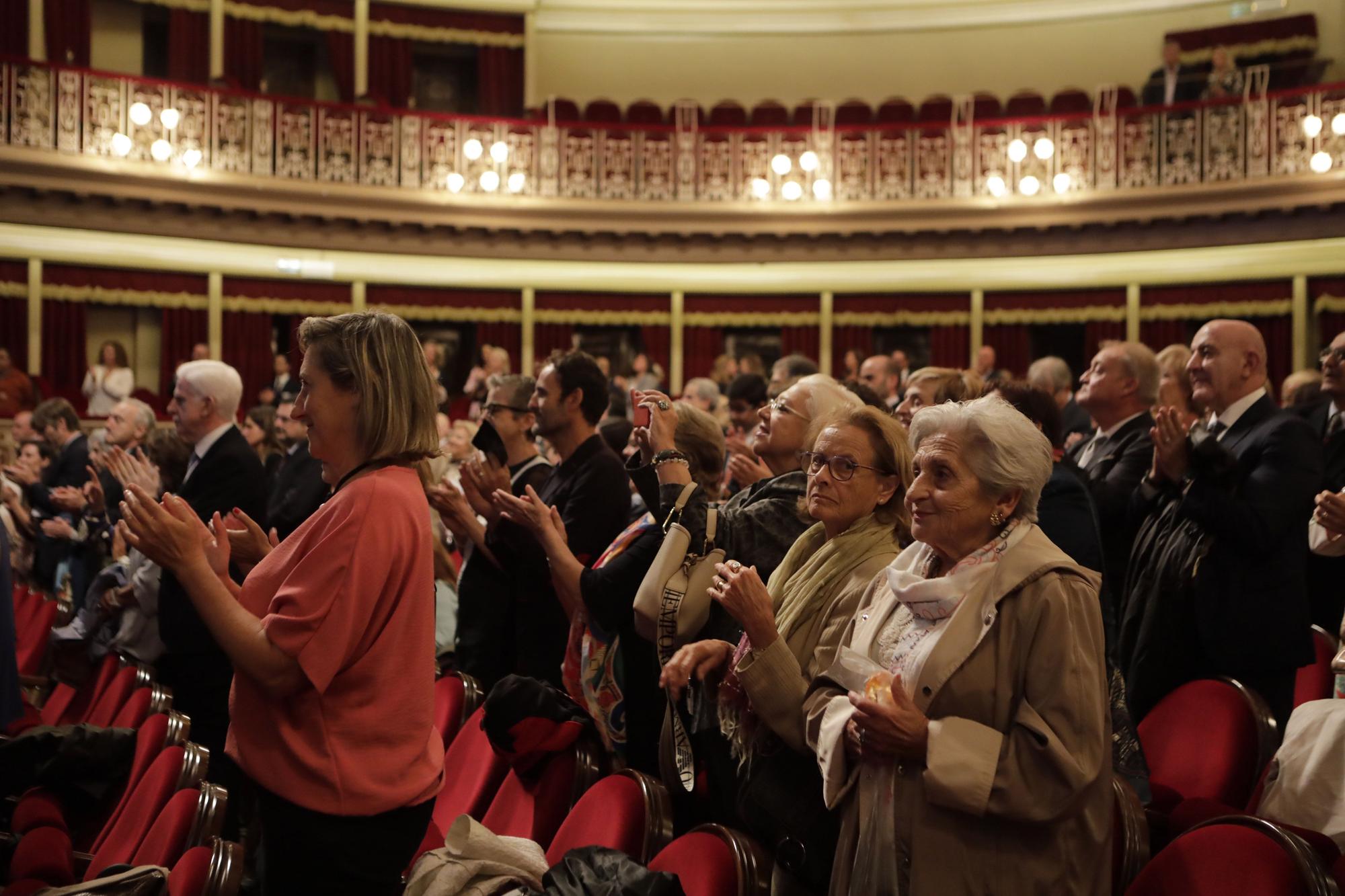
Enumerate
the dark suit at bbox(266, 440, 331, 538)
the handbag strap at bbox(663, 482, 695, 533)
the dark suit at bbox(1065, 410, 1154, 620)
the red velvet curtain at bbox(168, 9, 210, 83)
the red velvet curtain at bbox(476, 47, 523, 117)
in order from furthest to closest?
the red velvet curtain at bbox(476, 47, 523, 117) → the red velvet curtain at bbox(168, 9, 210, 83) → the dark suit at bbox(266, 440, 331, 538) → the dark suit at bbox(1065, 410, 1154, 620) → the handbag strap at bbox(663, 482, 695, 533)

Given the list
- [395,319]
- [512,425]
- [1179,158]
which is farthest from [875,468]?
[1179,158]

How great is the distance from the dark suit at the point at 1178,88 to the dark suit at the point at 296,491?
976cm

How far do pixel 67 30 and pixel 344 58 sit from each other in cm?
269

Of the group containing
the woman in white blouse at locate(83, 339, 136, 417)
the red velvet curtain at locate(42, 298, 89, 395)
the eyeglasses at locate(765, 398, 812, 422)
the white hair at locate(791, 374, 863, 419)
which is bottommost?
the eyeglasses at locate(765, 398, 812, 422)

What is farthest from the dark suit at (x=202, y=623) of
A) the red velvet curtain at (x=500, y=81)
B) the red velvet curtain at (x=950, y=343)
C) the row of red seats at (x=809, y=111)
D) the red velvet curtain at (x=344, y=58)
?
the red velvet curtain at (x=500, y=81)

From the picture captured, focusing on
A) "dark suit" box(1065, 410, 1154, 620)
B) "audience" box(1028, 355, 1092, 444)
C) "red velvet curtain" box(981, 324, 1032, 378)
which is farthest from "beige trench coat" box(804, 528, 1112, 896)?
"red velvet curtain" box(981, 324, 1032, 378)

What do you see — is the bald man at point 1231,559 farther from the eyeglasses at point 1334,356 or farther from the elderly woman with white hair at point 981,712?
the elderly woman with white hair at point 981,712

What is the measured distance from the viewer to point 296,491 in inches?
189

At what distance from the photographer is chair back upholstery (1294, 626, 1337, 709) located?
9.98 feet

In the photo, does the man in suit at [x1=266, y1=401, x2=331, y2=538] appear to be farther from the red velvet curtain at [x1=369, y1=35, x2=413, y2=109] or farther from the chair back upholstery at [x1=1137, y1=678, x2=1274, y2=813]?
the red velvet curtain at [x1=369, y1=35, x2=413, y2=109]

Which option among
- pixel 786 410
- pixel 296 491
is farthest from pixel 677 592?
pixel 296 491

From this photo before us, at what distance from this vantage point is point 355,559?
176cm

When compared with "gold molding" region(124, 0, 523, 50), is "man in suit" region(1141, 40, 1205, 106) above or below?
below

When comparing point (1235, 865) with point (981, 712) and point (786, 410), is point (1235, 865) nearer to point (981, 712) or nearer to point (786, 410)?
Result: point (981, 712)
